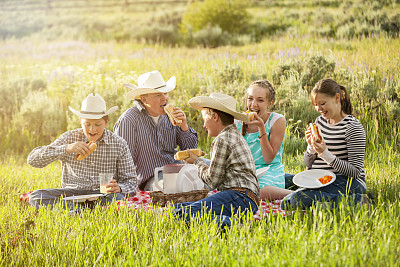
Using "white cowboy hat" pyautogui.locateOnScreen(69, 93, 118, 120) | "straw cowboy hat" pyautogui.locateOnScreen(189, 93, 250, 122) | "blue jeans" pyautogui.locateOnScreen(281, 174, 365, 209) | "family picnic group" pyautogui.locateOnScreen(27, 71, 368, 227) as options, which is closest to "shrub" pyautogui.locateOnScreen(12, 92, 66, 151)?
"family picnic group" pyautogui.locateOnScreen(27, 71, 368, 227)

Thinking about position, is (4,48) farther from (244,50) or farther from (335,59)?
(335,59)

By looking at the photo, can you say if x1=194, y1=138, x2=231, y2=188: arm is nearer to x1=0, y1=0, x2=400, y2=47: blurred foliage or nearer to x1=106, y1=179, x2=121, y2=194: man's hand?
x1=106, y1=179, x2=121, y2=194: man's hand

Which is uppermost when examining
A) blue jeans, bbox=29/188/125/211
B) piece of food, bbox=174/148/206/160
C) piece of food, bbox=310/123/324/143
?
piece of food, bbox=310/123/324/143

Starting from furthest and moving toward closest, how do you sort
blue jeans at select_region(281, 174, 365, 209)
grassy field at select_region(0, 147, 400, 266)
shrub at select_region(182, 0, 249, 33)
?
shrub at select_region(182, 0, 249, 33) < blue jeans at select_region(281, 174, 365, 209) < grassy field at select_region(0, 147, 400, 266)

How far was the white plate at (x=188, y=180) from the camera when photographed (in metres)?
5.00

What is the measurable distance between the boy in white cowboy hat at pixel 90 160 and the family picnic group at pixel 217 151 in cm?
1

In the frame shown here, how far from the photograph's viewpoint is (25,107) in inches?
400

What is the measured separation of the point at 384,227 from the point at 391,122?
15.9 ft

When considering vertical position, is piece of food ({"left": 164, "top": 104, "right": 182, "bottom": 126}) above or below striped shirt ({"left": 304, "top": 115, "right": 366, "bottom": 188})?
above

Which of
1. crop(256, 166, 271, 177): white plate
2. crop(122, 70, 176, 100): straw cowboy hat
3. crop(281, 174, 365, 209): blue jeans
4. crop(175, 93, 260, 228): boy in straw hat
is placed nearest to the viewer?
crop(175, 93, 260, 228): boy in straw hat

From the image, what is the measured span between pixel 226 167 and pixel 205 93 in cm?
543

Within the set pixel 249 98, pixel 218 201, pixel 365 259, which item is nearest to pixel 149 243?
pixel 218 201

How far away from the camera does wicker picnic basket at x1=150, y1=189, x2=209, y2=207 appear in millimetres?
4985

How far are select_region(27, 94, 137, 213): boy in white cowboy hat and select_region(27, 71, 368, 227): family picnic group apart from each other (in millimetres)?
11
